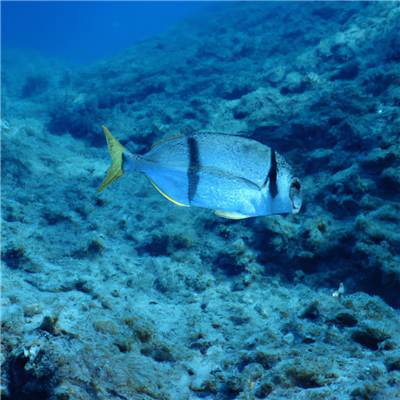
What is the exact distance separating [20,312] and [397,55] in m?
9.24

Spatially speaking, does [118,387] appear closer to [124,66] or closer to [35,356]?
[35,356]

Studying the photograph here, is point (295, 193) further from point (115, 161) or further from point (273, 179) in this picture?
point (115, 161)

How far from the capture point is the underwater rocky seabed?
5.16 feet

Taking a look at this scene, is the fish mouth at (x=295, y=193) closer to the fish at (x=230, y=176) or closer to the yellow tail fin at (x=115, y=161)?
the fish at (x=230, y=176)

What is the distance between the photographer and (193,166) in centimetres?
105

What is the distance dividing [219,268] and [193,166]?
8.49 feet

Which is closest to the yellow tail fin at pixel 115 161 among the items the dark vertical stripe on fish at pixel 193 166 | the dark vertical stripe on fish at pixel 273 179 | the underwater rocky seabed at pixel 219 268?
the dark vertical stripe on fish at pixel 193 166

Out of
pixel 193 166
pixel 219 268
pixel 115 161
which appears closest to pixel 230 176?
pixel 193 166

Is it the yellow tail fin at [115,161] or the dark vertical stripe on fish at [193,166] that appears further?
the yellow tail fin at [115,161]

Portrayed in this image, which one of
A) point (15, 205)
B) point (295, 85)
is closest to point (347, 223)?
point (15, 205)

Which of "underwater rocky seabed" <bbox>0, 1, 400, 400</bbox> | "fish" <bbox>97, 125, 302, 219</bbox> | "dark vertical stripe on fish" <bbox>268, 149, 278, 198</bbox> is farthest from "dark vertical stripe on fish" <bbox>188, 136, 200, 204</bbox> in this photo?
"underwater rocky seabed" <bbox>0, 1, 400, 400</bbox>

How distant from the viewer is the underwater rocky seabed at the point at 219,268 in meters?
1.57

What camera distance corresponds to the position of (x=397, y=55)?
20.9 feet

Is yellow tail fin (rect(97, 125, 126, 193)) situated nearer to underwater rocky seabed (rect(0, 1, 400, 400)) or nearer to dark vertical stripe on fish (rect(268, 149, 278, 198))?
dark vertical stripe on fish (rect(268, 149, 278, 198))
